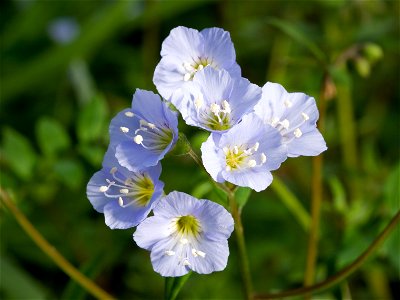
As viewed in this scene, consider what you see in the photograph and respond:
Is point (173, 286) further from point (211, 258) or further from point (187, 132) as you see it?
point (187, 132)

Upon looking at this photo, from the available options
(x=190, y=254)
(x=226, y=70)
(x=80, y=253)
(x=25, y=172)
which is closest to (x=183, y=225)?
(x=190, y=254)

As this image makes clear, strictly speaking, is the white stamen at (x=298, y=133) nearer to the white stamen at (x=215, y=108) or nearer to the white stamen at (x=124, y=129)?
the white stamen at (x=215, y=108)

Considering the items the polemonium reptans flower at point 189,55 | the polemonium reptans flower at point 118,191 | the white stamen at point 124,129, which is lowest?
the polemonium reptans flower at point 118,191

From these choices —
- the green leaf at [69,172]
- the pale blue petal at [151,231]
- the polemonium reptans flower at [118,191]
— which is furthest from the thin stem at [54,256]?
the pale blue petal at [151,231]

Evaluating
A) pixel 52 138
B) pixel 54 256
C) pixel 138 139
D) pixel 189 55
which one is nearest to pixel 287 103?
pixel 189 55

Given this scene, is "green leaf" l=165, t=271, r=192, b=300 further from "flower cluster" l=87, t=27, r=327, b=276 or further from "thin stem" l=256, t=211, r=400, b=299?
"thin stem" l=256, t=211, r=400, b=299
